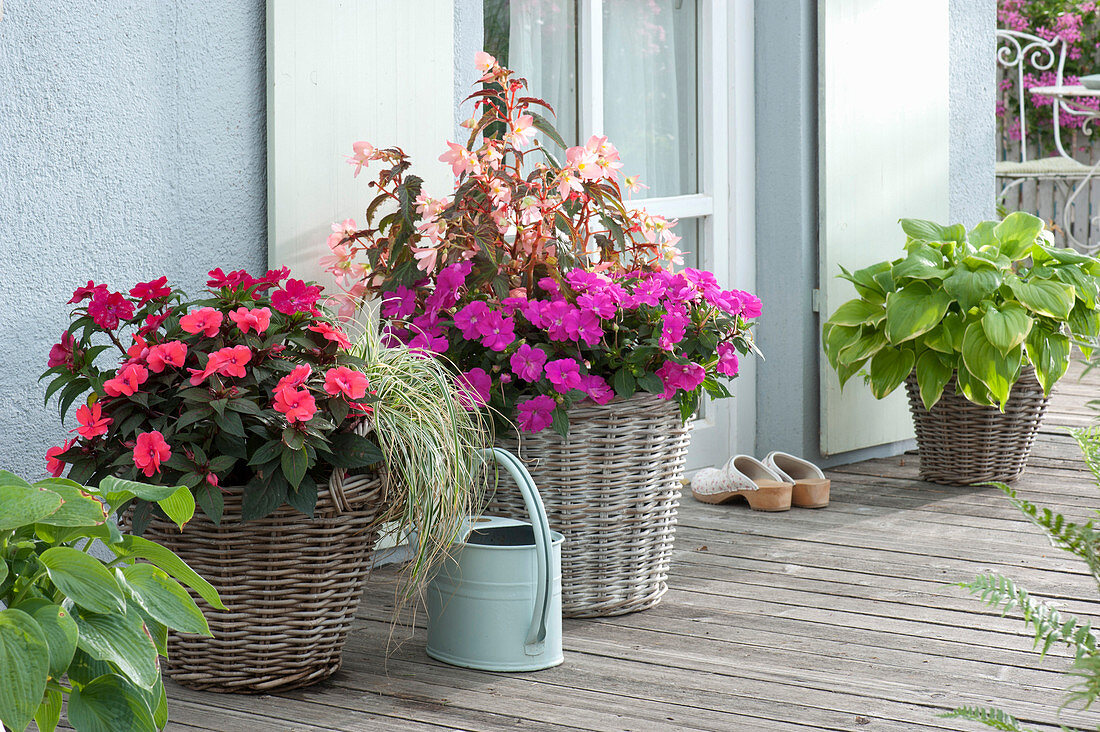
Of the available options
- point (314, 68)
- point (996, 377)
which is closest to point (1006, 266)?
point (996, 377)

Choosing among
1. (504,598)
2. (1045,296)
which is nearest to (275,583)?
(504,598)

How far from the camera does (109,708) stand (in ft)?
3.55

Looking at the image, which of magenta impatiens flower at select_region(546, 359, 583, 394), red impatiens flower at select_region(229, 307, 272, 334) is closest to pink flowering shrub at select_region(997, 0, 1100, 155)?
magenta impatiens flower at select_region(546, 359, 583, 394)

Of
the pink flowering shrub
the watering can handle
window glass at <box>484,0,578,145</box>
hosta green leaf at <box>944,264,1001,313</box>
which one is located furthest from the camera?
the pink flowering shrub

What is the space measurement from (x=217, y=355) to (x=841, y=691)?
1.09 m

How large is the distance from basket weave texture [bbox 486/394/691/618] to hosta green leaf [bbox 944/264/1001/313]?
3.69 feet

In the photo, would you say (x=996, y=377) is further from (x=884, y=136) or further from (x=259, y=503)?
(x=259, y=503)

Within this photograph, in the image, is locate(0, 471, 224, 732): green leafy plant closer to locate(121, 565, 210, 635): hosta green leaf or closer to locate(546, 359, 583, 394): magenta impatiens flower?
locate(121, 565, 210, 635): hosta green leaf

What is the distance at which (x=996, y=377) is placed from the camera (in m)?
3.19

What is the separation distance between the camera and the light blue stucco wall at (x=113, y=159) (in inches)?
81.4

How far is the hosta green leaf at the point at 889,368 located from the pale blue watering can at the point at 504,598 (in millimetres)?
1547

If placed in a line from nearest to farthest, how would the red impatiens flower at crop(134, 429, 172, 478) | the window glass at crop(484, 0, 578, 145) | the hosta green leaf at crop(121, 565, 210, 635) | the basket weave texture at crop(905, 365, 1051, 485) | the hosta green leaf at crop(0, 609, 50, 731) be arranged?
the hosta green leaf at crop(0, 609, 50, 731) → the hosta green leaf at crop(121, 565, 210, 635) → the red impatiens flower at crop(134, 429, 172, 478) → the window glass at crop(484, 0, 578, 145) → the basket weave texture at crop(905, 365, 1051, 485)

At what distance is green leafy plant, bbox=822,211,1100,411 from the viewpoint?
316cm

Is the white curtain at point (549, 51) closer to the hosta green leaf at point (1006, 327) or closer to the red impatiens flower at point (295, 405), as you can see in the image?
the hosta green leaf at point (1006, 327)
